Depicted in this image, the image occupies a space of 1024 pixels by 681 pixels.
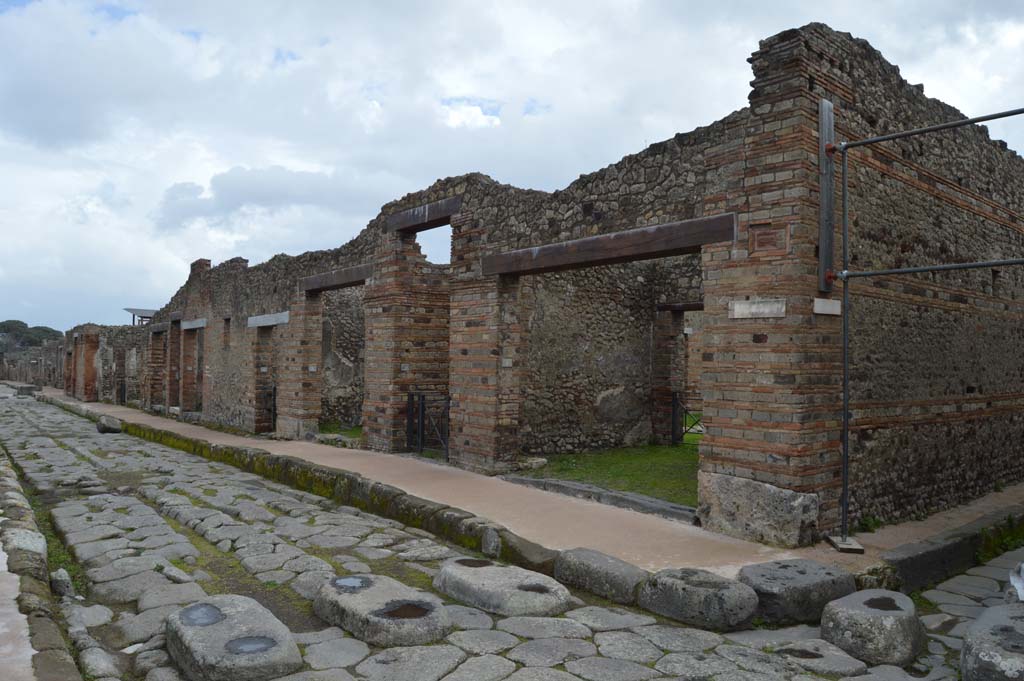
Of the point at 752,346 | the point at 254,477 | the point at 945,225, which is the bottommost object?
the point at 254,477

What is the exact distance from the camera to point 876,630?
11.6ft

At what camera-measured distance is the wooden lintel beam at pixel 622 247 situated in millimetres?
5737

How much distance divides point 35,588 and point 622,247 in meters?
5.10

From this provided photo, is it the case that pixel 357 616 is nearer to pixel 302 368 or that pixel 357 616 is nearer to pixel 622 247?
pixel 622 247

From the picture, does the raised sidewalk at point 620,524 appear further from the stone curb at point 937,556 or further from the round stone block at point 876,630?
the round stone block at point 876,630

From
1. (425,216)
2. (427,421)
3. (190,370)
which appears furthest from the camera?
(190,370)

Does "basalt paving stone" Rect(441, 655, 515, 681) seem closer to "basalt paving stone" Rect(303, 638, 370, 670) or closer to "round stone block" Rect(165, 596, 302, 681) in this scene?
"basalt paving stone" Rect(303, 638, 370, 670)

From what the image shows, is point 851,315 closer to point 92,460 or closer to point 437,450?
point 437,450

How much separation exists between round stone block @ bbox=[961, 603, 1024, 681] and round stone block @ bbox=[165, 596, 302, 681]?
2982mm

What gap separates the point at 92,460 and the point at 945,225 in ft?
36.4

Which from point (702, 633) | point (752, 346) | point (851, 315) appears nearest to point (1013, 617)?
point (702, 633)

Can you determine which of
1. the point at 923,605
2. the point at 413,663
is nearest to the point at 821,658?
the point at 923,605

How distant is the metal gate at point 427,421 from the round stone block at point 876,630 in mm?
5864

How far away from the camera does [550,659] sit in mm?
3324
